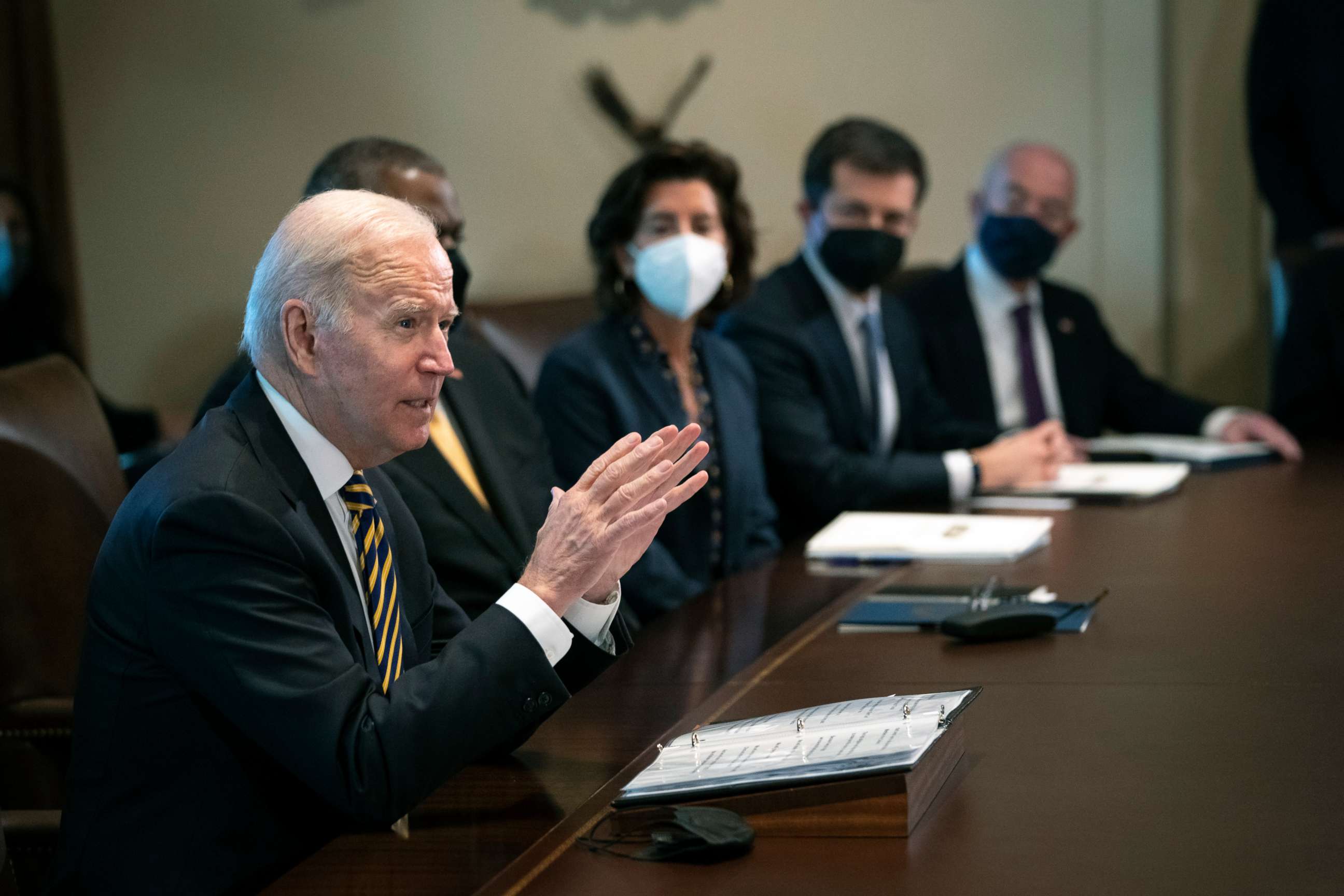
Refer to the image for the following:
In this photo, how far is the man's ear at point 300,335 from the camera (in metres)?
1.55

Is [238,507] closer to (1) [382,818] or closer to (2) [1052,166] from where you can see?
(1) [382,818]

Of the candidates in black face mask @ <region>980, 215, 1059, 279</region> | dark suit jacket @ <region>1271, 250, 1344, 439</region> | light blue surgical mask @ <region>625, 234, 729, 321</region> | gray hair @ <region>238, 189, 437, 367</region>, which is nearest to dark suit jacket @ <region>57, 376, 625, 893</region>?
gray hair @ <region>238, 189, 437, 367</region>

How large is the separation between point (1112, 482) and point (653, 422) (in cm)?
97

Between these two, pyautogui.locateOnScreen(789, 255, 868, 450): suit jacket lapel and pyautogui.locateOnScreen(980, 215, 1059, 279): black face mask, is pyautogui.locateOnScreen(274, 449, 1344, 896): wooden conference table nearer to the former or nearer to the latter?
pyautogui.locateOnScreen(789, 255, 868, 450): suit jacket lapel

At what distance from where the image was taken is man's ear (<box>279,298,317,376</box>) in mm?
1552

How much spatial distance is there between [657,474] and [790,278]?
2169 mm

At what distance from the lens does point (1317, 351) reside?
400 centimetres

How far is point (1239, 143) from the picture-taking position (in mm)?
4961

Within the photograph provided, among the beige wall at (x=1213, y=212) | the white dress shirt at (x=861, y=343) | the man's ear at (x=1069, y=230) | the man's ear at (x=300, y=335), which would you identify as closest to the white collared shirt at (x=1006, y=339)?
the man's ear at (x=1069, y=230)

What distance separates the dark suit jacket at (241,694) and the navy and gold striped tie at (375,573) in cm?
6

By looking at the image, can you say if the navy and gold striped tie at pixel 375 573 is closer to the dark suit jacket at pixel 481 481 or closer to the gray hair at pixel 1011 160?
the dark suit jacket at pixel 481 481

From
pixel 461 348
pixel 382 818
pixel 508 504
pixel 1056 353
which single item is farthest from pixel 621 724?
pixel 1056 353

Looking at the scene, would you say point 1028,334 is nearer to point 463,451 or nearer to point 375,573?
point 463,451

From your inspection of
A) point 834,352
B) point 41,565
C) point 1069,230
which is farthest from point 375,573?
point 1069,230
